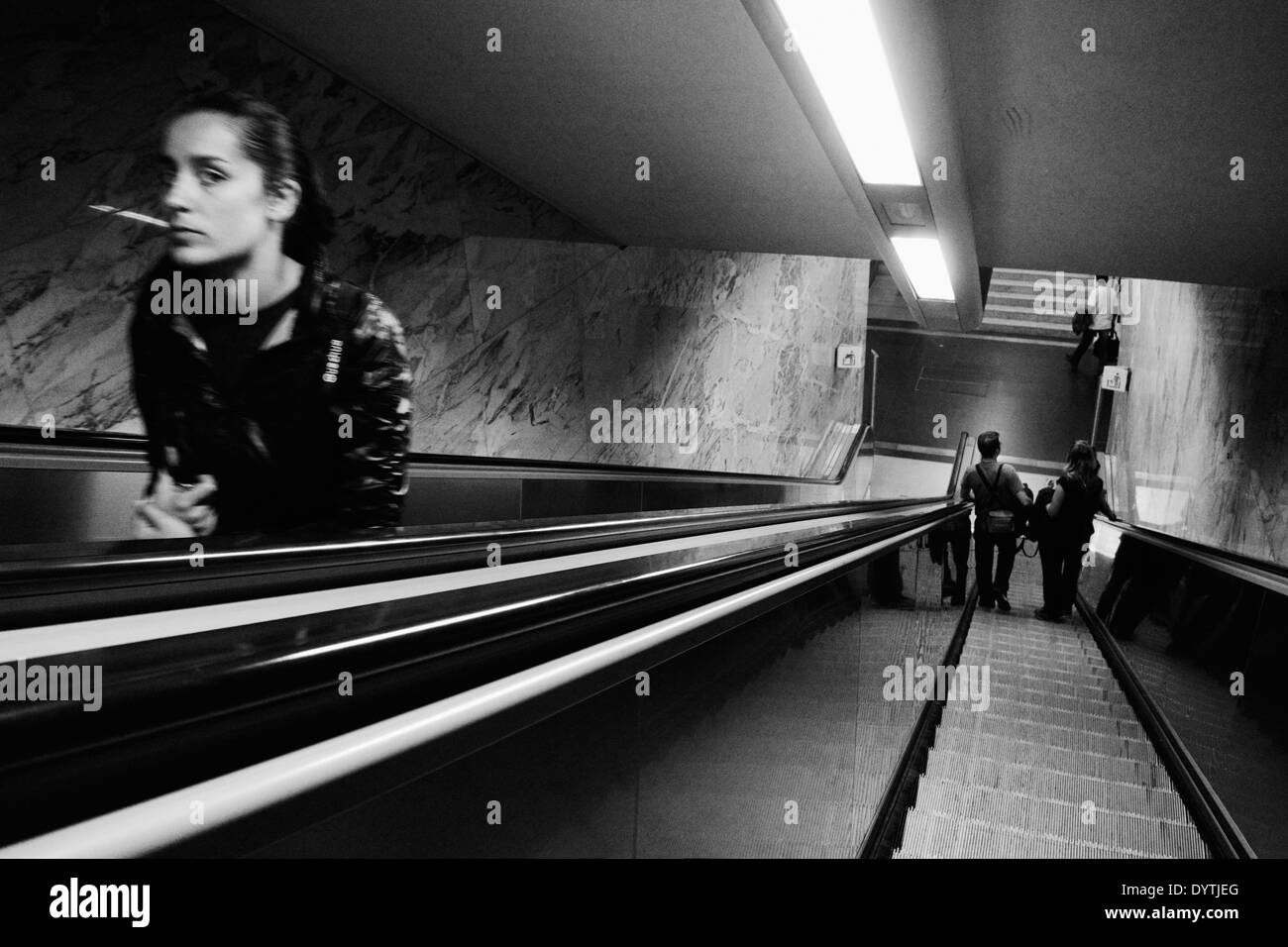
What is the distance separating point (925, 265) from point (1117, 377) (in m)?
8.83

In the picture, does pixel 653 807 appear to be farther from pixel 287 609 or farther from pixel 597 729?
pixel 287 609

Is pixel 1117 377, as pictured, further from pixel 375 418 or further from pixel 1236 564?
pixel 375 418

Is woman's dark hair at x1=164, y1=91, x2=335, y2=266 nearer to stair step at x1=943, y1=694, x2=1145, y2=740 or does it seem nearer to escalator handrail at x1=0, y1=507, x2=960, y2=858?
escalator handrail at x1=0, y1=507, x2=960, y2=858

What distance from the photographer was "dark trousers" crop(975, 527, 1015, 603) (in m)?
8.16

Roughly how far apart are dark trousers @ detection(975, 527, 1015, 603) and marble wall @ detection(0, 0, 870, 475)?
3.07 m

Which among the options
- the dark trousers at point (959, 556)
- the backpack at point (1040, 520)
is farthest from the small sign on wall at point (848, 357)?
the dark trousers at point (959, 556)

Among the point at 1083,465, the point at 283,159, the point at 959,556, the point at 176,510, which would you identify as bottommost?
the point at 959,556

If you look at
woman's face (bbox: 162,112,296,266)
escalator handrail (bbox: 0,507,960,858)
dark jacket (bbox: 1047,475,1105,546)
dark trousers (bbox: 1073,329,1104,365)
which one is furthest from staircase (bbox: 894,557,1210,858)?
dark trousers (bbox: 1073,329,1104,365)

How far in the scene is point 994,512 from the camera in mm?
8086

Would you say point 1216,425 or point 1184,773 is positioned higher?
point 1216,425

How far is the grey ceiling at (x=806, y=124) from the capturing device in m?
4.20

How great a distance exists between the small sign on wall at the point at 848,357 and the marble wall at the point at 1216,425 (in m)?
4.25

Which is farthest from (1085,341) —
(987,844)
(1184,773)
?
(987,844)
